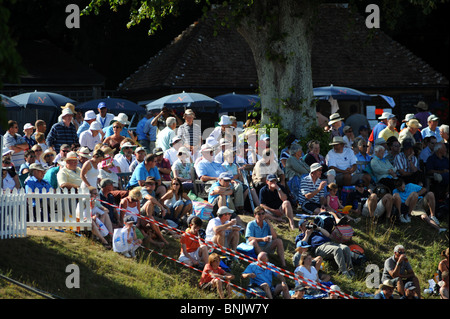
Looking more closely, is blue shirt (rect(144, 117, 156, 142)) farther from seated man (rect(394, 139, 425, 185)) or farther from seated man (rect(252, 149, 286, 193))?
seated man (rect(394, 139, 425, 185))

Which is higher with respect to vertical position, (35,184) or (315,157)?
(35,184)

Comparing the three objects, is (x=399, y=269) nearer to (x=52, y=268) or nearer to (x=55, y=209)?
(x=55, y=209)

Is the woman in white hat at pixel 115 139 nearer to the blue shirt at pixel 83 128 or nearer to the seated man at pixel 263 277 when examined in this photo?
the blue shirt at pixel 83 128

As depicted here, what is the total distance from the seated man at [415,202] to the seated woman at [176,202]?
502 cm

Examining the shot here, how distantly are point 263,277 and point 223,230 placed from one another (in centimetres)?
118

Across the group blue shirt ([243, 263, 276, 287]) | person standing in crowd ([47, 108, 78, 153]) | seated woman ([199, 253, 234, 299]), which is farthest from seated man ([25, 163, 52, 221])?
blue shirt ([243, 263, 276, 287])

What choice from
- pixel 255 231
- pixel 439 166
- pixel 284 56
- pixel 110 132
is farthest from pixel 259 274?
pixel 439 166

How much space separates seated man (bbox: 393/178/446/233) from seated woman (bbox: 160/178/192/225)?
5017 millimetres

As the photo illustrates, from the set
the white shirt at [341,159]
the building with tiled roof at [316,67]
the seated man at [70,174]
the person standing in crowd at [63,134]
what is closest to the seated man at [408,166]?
the white shirt at [341,159]

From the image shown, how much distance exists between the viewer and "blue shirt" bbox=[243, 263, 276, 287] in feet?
48.6

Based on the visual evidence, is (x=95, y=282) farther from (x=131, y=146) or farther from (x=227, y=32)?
(x=227, y=32)

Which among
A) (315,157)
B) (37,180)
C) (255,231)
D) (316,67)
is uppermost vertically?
(316,67)

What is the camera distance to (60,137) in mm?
18891

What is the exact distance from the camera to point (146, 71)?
32.8 metres
